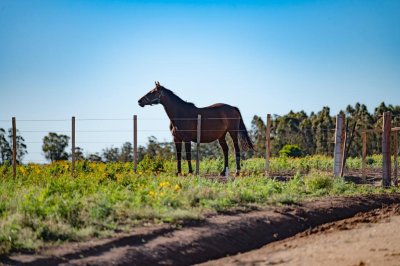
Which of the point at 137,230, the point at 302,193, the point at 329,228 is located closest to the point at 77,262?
the point at 137,230

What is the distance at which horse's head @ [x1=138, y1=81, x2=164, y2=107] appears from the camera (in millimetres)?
18625

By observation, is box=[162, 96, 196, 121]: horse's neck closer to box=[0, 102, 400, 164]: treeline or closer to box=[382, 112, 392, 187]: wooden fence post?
box=[382, 112, 392, 187]: wooden fence post

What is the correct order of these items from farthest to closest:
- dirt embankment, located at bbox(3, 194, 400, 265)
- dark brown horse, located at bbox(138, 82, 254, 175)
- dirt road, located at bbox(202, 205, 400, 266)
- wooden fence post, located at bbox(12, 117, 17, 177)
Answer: dark brown horse, located at bbox(138, 82, 254, 175)
wooden fence post, located at bbox(12, 117, 17, 177)
dirt road, located at bbox(202, 205, 400, 266)
dirt embankment, located at bbox(3, 194, 400, 265)

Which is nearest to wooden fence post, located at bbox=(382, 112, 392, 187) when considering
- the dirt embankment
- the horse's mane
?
the dirt embankment

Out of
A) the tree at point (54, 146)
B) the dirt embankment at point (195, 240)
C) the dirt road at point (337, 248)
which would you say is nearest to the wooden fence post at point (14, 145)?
the dirt embankment at point (195, 240)

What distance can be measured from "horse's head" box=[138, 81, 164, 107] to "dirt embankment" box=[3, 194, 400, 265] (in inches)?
309

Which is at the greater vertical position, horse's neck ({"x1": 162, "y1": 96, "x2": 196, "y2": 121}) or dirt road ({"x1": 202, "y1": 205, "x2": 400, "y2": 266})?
horse's neck ({"x1": 162, "y1": 96, "x2": 196, "y2": 121})

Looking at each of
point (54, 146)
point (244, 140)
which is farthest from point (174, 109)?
point (54, 146)

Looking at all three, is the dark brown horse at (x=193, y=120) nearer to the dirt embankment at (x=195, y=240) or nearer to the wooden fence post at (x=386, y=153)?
the wooden fence post at (x=386, y=153)

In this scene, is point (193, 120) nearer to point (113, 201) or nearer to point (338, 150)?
point (338, 150)

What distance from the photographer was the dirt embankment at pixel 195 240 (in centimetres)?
797

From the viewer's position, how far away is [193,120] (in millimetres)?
18766

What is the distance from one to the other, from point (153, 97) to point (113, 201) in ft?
28.5

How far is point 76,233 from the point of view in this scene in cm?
874
